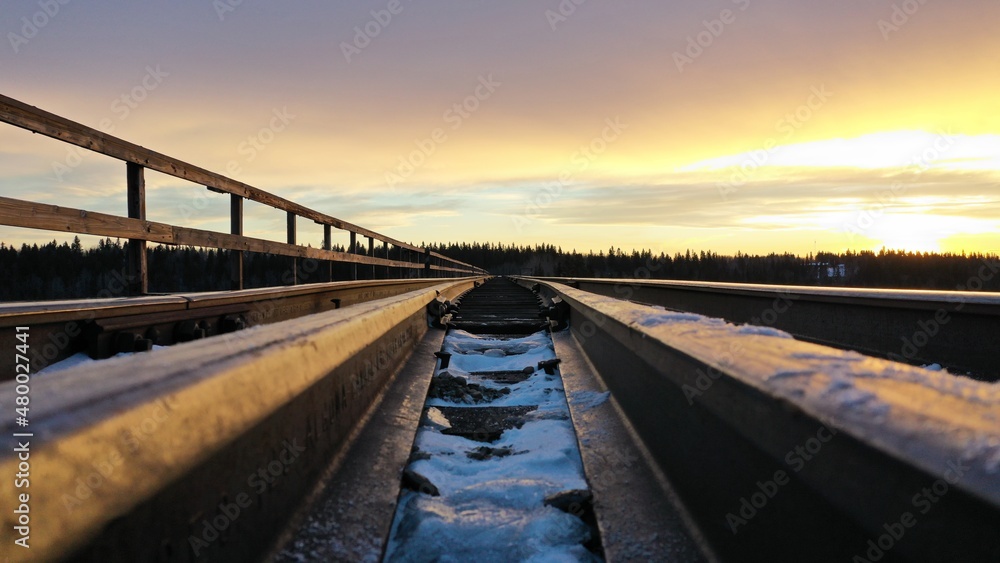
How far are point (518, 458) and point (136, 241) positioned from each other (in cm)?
331

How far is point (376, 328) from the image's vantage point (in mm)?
3330

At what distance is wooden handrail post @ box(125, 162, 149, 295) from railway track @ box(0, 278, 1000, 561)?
210cm

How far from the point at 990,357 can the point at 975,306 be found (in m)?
0.34

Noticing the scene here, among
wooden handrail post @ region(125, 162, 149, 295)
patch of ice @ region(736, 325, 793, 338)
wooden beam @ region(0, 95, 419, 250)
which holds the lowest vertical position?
patch of ice @ region(736, 325, 793, 338)

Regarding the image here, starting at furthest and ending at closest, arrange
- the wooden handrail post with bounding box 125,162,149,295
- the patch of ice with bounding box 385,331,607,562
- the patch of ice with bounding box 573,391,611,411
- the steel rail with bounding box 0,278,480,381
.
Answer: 1. the wooden handrail post with bounding box 125,162,149,295
2. the patch of ice with bounding box 573,391,611,411
3. the steel rail with bounding box 0,278,480,381
4. the patch of ice with bounding box 385,331,607,562

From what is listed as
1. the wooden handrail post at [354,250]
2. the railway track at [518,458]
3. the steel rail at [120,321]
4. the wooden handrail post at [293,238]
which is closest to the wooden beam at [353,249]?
the wooden handrail post at [354,250]

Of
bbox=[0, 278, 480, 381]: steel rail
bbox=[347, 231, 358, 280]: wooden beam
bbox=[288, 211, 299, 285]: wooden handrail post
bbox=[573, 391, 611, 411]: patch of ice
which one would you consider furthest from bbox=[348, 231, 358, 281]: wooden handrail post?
bbox=[573, 391, 611, 411]: patch of ice

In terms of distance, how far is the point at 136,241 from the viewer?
434 cm

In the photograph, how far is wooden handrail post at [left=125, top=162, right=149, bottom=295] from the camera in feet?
14.2

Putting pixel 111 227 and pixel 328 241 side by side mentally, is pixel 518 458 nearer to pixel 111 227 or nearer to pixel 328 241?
pixel 111 227

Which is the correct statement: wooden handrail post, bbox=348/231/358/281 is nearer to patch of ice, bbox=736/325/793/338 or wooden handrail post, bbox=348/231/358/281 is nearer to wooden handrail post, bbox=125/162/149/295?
wooden handrail post, bbox=125/162/149/295

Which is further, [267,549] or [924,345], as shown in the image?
[924,345]

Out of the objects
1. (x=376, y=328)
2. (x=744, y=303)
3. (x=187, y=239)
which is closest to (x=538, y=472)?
(x=376, y=328)

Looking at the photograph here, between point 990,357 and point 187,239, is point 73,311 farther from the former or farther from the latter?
point 990,357
